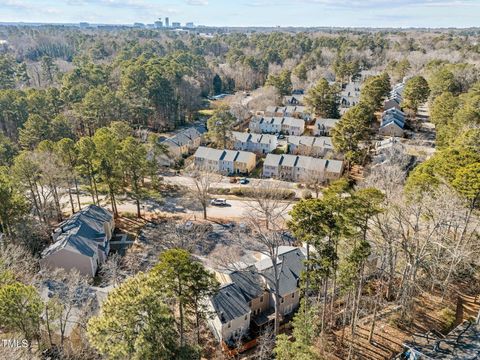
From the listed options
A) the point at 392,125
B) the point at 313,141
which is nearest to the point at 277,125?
the point at 313,141

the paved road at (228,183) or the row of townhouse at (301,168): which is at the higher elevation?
the row of townhouse at (301,168)

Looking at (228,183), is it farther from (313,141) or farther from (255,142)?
(313,141)

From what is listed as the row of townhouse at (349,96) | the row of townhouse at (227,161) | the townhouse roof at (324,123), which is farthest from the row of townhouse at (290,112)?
the row of townhouse at (227,161)

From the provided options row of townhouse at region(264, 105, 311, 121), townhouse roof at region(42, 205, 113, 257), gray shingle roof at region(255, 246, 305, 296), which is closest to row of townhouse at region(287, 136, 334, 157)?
row of townhouse at region(264, 105, 311, 121)

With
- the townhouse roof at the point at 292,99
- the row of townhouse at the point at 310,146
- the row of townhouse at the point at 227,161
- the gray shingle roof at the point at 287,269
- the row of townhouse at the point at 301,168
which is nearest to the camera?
the gray shingle roof at the point at 287,269

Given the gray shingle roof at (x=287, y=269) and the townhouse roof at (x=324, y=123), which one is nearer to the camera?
the gray shingle roof at (x=287, y=269)

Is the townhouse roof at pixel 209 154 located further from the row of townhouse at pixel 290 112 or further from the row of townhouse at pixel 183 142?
the row of townhouse at pixel 290 112
